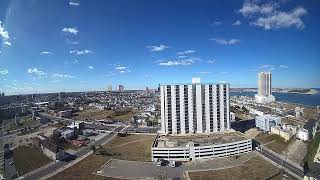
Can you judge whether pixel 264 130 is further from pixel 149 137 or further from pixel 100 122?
pixel 100 122

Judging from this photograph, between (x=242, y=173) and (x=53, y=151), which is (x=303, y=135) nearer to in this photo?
(x=242, y=173)

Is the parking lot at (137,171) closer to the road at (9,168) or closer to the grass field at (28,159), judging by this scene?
the grass field at (28,159)

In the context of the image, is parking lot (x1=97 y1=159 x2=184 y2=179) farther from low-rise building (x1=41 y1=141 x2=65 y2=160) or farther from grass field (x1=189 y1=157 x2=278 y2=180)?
low-rise building (x1=41 y1=141 x2=65 y2=160)

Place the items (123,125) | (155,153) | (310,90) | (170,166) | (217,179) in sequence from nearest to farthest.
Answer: (217,179) < (170,166) < (155,153) < (123,125) < (310,90)

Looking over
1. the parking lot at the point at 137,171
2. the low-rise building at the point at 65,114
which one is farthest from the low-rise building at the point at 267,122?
the low-rise building at the point at 65,114

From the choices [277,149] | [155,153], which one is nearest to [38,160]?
[155,153]

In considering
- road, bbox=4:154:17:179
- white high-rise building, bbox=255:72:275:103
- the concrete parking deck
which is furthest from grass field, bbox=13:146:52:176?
white high-rise building, bbox=255:72:275:103

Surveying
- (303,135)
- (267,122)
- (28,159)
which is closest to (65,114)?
(28,159)
